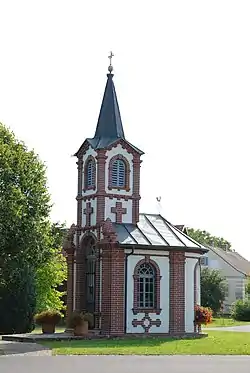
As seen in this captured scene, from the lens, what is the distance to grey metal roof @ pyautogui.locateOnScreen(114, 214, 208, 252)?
116 ft

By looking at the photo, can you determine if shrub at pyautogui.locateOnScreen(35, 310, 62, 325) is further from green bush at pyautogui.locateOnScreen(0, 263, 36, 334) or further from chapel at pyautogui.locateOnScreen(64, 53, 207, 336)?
green bush at pyautogui.locateOnScreen(0, 263, 36, 334)

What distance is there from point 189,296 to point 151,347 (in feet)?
28.7

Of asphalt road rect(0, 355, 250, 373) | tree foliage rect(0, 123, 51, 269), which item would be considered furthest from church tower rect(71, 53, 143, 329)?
asphalt road rect(0, 355, 250, 373)

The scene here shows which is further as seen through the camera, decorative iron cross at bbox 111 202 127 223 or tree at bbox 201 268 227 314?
tree at bbox 201 268 227 314

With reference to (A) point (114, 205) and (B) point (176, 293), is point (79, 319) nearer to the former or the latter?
(B) point (176, 293)

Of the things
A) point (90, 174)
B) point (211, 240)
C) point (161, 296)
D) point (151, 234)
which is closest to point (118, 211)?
point (151, 234)

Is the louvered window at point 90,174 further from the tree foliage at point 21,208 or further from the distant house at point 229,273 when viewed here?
the distant house at point 229,273

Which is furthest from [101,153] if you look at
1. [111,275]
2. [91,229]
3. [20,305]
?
[20,305]

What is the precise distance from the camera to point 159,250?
35.6 m

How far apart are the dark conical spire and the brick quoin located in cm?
714

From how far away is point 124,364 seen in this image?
21078 mm

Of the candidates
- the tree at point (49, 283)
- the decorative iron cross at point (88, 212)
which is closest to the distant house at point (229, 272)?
the tree at point (49, 283)

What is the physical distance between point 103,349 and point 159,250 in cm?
986

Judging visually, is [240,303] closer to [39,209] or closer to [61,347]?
[39,209]
